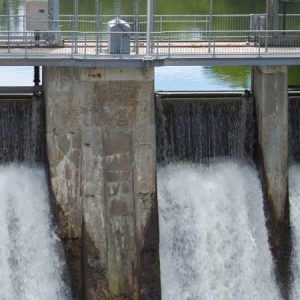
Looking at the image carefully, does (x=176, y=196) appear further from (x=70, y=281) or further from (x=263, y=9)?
(x=263, y=9)

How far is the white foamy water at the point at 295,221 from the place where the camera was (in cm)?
2427

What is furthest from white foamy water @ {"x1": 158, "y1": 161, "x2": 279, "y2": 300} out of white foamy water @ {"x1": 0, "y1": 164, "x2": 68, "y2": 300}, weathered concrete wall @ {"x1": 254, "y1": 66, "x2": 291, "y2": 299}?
white foamy water @ {"x1": 0, "y1": 164, "x2": 68, "y2": 300}

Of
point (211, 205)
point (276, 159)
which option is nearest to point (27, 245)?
point (211, 205)

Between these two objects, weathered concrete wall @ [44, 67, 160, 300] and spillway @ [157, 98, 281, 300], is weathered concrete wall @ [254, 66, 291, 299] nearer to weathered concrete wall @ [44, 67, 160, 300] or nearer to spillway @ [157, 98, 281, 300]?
spillway @ [157, 98, 281, 300]

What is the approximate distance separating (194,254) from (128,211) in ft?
8.14

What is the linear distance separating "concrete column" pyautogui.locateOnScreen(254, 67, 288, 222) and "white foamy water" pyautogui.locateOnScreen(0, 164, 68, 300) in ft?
21.5

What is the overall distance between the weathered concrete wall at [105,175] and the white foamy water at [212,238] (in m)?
0.86

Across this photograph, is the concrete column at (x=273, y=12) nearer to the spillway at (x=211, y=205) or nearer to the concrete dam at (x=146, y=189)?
the concrete dam at (x=146, y=189)

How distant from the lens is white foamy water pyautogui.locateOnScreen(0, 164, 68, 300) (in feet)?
75.4

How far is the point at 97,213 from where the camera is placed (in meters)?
22.9

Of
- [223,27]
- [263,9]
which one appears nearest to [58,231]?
[223,27]

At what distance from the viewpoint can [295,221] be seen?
969 inches

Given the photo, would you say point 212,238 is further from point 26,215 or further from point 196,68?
point 196,68

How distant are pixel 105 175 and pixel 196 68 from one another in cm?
1551
